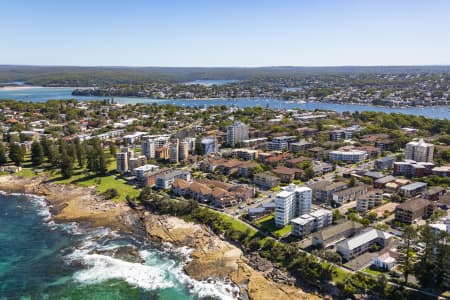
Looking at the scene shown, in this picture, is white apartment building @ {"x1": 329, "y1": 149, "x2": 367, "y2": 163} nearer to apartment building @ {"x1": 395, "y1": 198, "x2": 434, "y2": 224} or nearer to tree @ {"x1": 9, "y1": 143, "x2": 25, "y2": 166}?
apartment building @ {"x1": 395, "y1": 198, "x2": 434, "y2": 224}

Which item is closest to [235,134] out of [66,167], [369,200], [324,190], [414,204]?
[66,167]

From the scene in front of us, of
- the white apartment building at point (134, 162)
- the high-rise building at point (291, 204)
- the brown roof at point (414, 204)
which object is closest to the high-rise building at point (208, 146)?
the white apartment building at point (134, 162)

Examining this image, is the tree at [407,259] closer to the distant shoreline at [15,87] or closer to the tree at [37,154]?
the tree at [37,154]

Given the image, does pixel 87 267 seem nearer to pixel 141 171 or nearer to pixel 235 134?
pixel 141 171

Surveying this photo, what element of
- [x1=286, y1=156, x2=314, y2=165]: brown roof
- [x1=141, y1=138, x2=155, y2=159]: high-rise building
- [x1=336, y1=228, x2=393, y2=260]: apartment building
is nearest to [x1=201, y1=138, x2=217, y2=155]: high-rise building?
[x1=141, y1=138, x2=155, y2=159]: high-rise building

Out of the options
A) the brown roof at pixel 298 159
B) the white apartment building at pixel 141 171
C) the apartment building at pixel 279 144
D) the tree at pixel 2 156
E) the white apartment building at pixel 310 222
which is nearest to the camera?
the white apartment building at pixel 310 222
